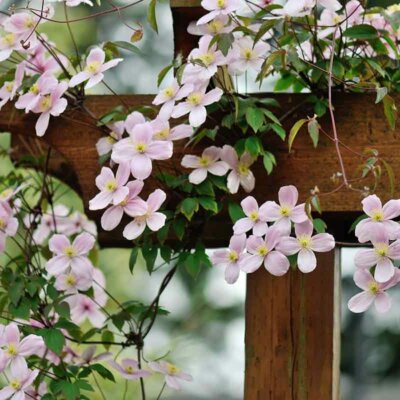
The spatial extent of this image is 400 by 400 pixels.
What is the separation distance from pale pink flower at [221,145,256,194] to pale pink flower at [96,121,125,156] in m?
0.17

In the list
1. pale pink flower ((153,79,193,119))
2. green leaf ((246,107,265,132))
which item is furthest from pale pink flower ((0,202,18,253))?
green leaf ((246,107,265,132))

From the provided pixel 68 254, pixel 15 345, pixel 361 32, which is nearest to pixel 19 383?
pixel 15 345

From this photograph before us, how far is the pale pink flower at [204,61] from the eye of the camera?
1698 millimetres

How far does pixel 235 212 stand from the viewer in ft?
5.68

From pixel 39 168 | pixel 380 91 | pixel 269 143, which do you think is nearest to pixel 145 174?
pixel 269 143

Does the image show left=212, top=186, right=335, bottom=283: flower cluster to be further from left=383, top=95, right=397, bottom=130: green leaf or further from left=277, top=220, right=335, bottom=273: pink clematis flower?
left=383, top=95, right=397, bottom=130: green leaf

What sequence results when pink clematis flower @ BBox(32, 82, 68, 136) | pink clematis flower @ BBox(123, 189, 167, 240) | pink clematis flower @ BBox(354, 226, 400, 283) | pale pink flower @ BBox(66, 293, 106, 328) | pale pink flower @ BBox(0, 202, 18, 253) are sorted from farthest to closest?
pale pink flower @ BBox(66, 293, 106, 328) → pale pink flower @ BBox(0, 202, 18, 253) → pink clematis flower @ BBox(32, 82, 68, 136) → pink clematis flower @ BBox(123, 189, 167, 240) → pink clematis flower @ BBox(354, 226, 400, 283)

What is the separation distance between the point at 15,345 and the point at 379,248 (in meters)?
0.55

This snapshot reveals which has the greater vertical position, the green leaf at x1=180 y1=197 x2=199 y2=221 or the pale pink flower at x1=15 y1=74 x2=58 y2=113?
the pale pink flower at x1=15 y1=74 x2=58 y2=113

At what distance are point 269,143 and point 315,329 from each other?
0.28 metres

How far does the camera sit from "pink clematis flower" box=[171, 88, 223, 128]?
1686 mm

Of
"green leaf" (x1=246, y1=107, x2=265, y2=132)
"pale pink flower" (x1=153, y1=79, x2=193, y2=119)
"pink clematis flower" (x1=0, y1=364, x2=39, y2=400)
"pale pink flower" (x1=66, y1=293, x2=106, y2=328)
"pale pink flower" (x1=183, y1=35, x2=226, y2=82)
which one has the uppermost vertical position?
"pale pink flower" (x1=183, y1=35, x2=226, y2=82)

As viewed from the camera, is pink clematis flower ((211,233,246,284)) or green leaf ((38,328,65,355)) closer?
pink clematis flower ((211,233,246,284))

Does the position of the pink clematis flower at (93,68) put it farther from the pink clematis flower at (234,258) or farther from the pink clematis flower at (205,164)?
the pink clematis flower at (234,258)
